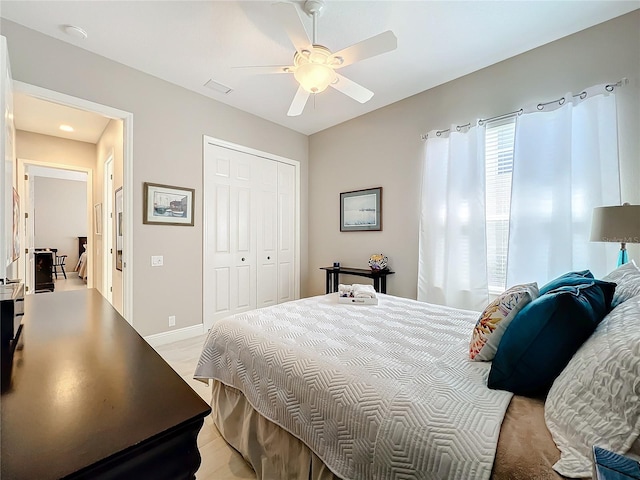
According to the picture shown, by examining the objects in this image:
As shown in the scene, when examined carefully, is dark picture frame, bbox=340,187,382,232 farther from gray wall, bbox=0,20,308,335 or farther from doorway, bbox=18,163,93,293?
doorway, bbox=18,163,93,293

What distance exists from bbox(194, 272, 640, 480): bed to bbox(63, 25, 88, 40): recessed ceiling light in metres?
2.66

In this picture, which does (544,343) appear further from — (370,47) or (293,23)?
(293,23)

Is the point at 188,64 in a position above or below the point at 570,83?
above

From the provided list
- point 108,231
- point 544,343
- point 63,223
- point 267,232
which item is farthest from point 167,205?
point 63,223

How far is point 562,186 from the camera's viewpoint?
2.34 m

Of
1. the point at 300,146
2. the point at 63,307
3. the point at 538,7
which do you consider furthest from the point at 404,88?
the point at 63,307

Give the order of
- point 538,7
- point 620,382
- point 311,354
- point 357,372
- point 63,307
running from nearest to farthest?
1. point 620,382
2. point 357,372
3. point 311,354
4. point 63,307
5. point 538,7

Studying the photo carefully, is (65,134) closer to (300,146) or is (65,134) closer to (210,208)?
(210,208)

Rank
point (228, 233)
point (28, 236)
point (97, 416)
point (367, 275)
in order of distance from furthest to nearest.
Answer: point (28, 236) < point (228, 233) < point (367, 275) < point (97, 416)

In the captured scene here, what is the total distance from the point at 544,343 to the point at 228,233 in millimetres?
3437

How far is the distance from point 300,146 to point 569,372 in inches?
170

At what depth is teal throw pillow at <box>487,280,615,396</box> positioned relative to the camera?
97cm

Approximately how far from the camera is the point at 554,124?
7.84 feet

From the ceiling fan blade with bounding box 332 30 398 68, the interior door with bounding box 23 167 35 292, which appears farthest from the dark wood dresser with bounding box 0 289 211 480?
the interior door with bounding box 23 167 35 292
